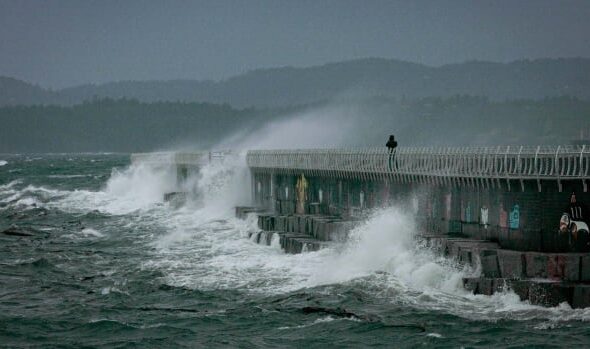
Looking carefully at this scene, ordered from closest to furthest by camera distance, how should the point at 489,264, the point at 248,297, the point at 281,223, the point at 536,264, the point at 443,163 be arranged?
the point at 536,264, the point at 489,264, the point at 248,297, the point at 443,163, the point at 281,223

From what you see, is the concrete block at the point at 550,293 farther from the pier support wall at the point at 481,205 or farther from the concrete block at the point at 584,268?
the pier support wall at the point at 481,205

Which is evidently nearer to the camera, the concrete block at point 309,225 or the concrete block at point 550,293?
the concrete block at point 550,293

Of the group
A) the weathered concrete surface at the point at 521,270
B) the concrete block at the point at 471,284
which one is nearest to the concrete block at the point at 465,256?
the weathered concrete surface at the point at 521,270

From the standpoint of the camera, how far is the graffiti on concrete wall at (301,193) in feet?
140

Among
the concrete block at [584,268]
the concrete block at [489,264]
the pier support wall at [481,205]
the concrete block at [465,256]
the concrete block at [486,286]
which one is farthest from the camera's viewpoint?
the concrete block at [465,256]

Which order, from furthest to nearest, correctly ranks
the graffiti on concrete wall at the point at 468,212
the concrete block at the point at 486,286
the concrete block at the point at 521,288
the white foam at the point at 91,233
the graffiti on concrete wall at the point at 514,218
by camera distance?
the white foam at the point at 91,233, the graffiti on concrete wall at the point at 468,212, the graffiti on concrete wall at the point at 514,218, the concrete block at the point at 486,286, the concrete block at the point at 521,288

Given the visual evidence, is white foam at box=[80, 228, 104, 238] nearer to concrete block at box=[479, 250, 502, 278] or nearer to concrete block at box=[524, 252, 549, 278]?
concrete block at box=[479, 250, 502, 278]

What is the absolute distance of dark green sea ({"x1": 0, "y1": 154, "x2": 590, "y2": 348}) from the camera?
69.9 feet

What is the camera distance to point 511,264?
24.3 m

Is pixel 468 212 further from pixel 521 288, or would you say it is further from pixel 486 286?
pixel 521 288

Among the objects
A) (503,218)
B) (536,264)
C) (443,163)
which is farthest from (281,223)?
(536,264)

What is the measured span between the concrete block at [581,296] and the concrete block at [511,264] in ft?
5.66

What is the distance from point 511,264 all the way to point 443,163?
342 inches

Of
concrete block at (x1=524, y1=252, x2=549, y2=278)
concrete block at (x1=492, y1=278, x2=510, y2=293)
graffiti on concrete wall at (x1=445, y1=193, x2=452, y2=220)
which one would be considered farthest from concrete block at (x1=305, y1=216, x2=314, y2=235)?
concrete block at (x1=524, y1=252, x2=549, y2=278)
